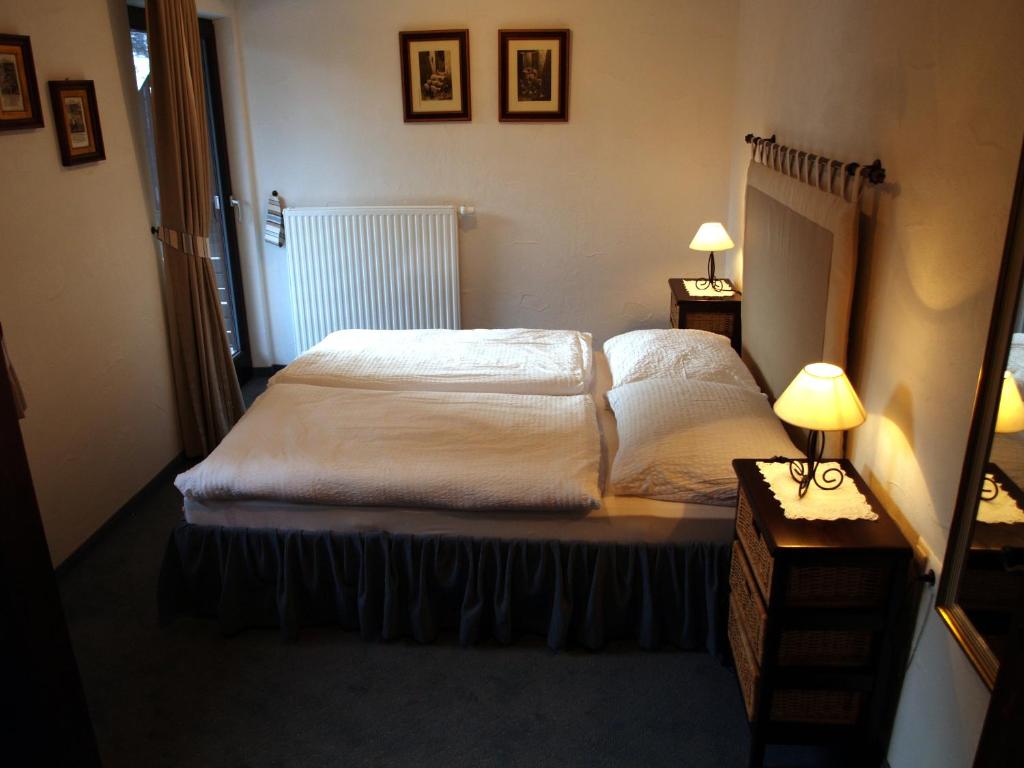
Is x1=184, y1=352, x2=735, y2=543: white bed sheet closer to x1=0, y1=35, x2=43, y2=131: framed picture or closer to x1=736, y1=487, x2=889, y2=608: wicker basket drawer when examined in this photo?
x1=736, y1=487, x2=889, y2=608: wicker basket drawer

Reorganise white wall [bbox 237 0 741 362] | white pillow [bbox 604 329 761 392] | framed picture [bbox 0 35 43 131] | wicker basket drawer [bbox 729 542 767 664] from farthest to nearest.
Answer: white wall [bbox 237 0 741 362]
white pillow [bbox 604 329 761 392]
framed picture [bbox 0 35 43 131]
wicker basket drawer [bbox 729 542 767 664]

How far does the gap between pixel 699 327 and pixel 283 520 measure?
7.13ft

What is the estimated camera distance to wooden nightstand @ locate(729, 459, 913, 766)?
180cm

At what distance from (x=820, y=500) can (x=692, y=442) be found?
1.81ft

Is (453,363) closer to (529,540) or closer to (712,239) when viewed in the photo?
(529,540)

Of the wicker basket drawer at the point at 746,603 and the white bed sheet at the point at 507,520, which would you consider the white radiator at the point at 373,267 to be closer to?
the white bed sheet at the point at 507,520

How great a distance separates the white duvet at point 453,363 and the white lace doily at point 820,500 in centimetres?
119

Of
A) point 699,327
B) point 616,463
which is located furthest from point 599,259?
point 616,463

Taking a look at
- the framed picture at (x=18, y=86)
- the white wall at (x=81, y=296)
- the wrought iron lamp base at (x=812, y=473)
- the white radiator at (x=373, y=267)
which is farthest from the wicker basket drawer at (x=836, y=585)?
the white radiator at (x=373, y=267)

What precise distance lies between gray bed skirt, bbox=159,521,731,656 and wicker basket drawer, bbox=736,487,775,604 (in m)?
0.25

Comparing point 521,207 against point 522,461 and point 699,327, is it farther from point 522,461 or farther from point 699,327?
point 522,461

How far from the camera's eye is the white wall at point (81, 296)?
8.94ft

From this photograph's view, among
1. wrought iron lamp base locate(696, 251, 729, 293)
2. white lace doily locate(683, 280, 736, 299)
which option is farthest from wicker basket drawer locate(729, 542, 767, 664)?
wrought iron lamp base locate(696, 251, 729, 293)

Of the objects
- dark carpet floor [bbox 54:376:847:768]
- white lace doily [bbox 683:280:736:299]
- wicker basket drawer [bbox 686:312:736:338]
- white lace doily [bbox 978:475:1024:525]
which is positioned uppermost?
white lace doily [bbox 978:475:1024:525]
